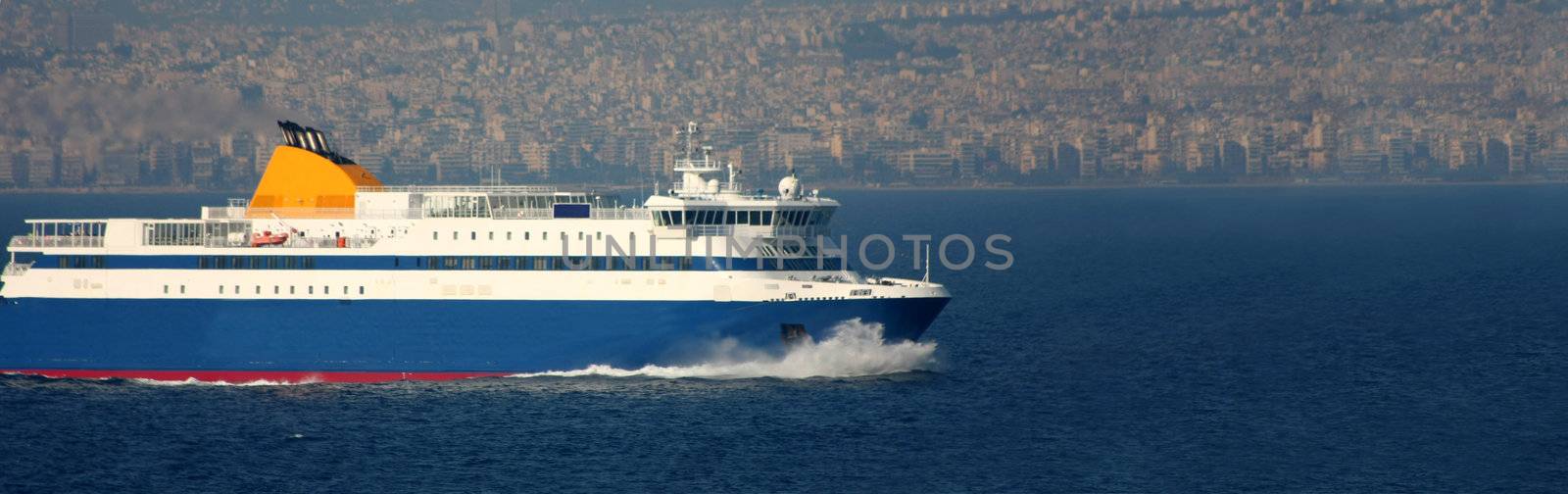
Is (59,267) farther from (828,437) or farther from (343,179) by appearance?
(828,437)

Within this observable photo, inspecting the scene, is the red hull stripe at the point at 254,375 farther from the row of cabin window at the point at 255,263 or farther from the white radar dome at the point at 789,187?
the white radar dome at the point at 789,187

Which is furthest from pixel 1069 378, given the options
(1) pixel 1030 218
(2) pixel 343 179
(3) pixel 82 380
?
(1) pixel 1030 218

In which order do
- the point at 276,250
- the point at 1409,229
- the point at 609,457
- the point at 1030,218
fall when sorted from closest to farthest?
the point at 609,457
the point at 276,250
the point at 1409,229
the point at 1030,218

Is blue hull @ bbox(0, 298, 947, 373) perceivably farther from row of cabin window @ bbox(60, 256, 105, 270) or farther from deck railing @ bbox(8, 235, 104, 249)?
deck railing @ bbox(8, 235, 104, 249)

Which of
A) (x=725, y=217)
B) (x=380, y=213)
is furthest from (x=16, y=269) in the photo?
(x=725, y=217)

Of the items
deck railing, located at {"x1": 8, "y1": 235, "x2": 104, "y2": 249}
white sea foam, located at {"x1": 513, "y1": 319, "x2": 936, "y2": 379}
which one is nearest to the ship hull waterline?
white sea foam, located at {"x1": 513, "y1": 319, "x2": 936, "y2": 379}

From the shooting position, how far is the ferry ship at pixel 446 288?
45.2 metres

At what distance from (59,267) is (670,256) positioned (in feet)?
51.1

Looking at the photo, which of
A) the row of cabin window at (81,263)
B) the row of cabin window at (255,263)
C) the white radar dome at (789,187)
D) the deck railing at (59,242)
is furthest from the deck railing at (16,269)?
the white radar dome at (789,187)

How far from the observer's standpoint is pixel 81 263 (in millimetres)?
46906

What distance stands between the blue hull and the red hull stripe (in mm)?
131

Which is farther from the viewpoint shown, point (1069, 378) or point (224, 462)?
point (1069, 378)

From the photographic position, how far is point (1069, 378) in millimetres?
47094

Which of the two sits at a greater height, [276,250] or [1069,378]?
[276,250]
